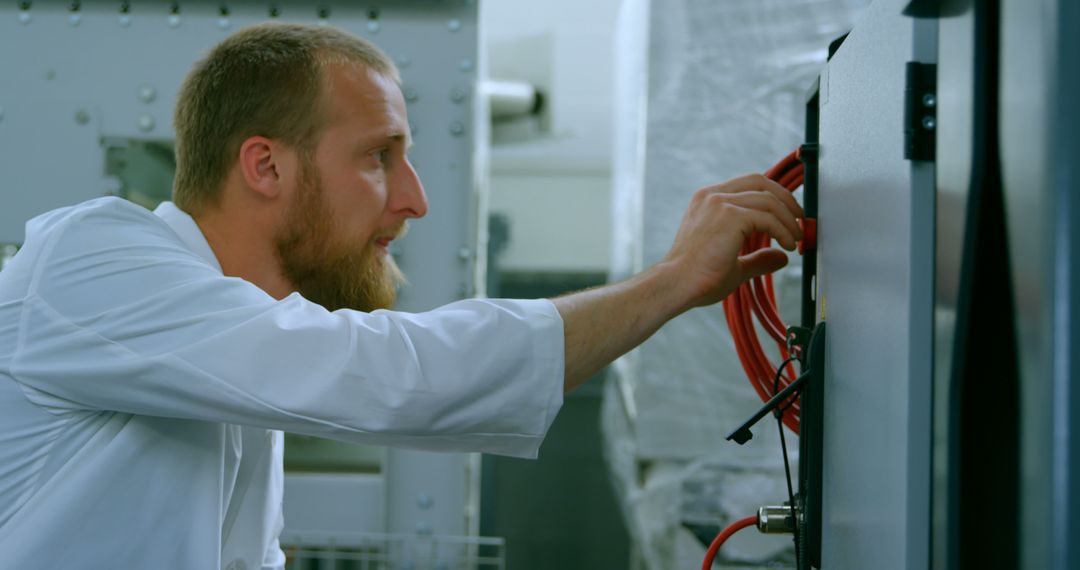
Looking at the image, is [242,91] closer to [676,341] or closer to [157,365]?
[157,365]

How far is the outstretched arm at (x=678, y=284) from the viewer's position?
0.78 meters

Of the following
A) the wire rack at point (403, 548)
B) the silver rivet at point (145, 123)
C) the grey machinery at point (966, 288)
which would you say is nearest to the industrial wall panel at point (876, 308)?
the grey machinery at point (966, 288)

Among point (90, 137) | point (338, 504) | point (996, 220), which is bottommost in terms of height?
point (338, 504)

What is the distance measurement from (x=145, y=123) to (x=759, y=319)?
1110mm

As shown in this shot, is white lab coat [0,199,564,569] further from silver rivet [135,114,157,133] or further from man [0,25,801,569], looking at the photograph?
silver rivet [135,114,157,133]

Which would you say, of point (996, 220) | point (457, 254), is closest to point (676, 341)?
point (457, 254)

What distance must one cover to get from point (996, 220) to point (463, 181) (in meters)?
Result: 1.13

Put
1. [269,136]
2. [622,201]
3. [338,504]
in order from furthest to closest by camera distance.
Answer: [622,201], [338,504], [269,136]

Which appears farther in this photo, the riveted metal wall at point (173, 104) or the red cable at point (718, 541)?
the riveted metal wall at point (173, 104)

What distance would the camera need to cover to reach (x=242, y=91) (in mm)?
1008

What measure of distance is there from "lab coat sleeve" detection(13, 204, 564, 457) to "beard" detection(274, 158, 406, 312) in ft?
0.68

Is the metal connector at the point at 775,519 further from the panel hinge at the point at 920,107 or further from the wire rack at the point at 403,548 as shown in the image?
the wire rack at the point at 403,548

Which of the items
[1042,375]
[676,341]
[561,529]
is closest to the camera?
[1042,375]

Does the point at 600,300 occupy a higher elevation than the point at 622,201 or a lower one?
lower
